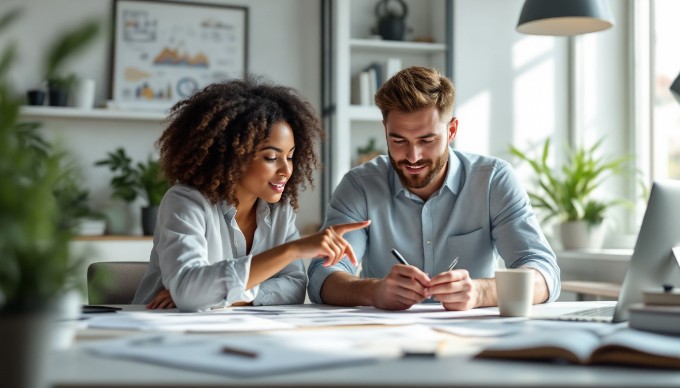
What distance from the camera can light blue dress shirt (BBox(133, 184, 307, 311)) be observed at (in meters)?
1.71

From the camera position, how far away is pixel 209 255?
1962 mm

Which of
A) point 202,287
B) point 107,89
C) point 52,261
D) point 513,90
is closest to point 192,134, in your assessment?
point 202,287

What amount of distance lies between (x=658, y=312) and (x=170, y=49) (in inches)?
148

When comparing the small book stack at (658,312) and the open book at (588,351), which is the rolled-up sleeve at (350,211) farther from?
the open book at (588,351)

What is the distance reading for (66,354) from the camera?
106 cm

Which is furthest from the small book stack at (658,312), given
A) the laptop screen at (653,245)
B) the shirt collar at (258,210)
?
the shirt collar at (258,210)

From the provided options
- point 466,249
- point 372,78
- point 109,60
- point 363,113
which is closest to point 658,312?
point 466,249

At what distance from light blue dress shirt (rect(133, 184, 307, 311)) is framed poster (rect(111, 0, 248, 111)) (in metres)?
2.50

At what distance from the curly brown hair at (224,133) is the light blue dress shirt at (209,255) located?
0.20 ft

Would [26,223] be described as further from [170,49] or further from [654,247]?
[170,49]

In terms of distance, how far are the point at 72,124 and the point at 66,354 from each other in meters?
3.67

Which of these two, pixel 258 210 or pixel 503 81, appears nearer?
pixel 258 210

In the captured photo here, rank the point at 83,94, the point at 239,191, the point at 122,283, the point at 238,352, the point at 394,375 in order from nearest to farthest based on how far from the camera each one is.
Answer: the point at 394,375 → the point at 238,352 → the point at 239,191 → the point at 122,283 → the point at 83,94

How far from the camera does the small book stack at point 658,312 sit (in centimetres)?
127
